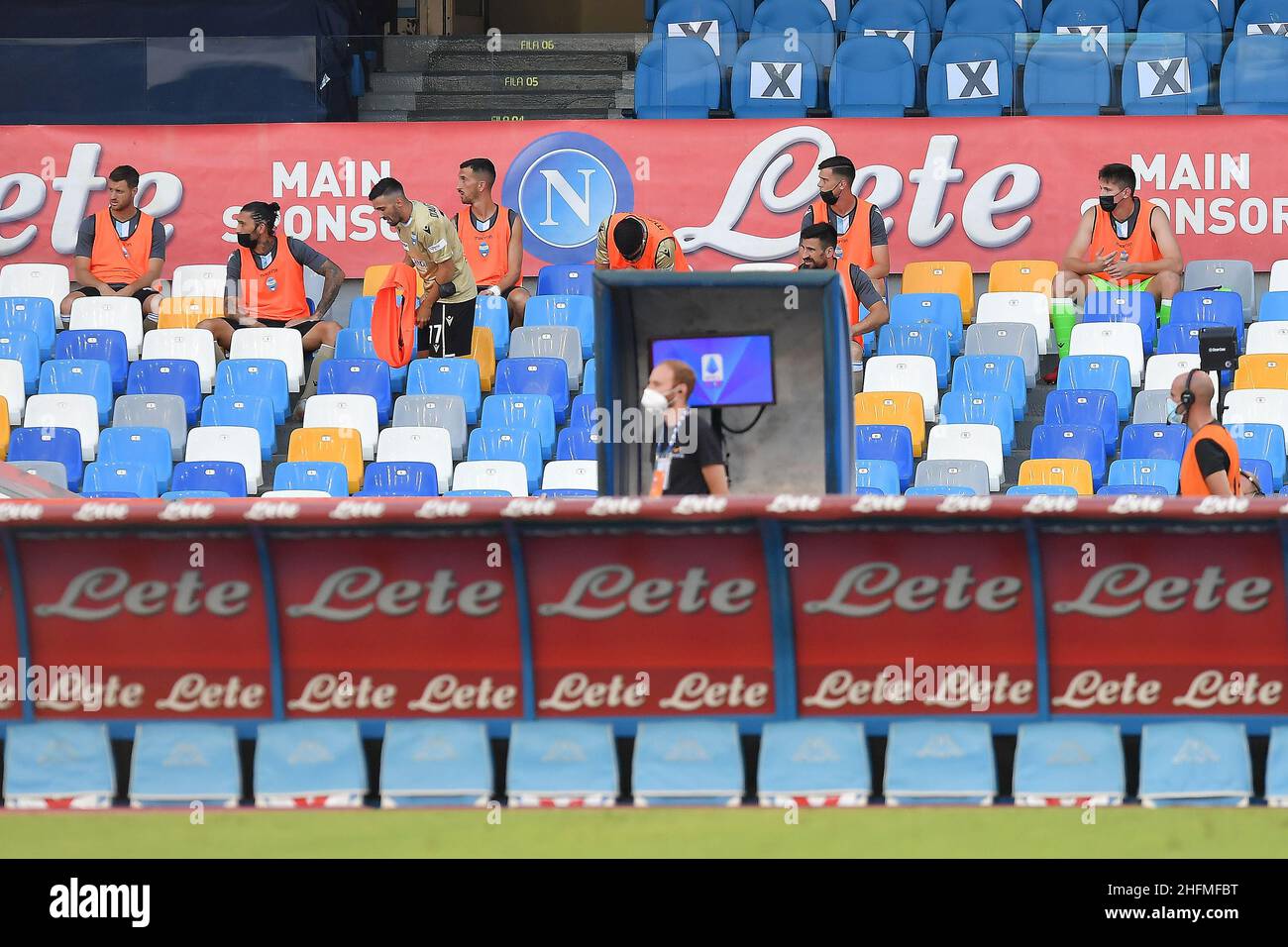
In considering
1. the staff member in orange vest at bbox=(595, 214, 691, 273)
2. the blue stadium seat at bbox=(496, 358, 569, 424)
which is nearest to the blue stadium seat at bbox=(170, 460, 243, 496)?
the blue stadium seat at bbox=(496, 358, 569, 424)

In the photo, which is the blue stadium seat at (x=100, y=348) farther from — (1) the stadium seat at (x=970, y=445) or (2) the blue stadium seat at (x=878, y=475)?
(1) the stadium seat at (x=970, y=445)

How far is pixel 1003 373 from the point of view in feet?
43.5

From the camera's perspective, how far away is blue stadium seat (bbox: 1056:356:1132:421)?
43.1ft

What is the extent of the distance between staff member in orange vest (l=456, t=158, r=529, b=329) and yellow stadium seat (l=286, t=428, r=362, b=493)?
7.70ft

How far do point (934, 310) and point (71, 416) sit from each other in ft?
20.4

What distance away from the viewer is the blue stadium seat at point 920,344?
13688 mm

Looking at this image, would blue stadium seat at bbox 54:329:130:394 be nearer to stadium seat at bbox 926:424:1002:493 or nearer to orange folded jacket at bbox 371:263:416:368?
orange folded jacket at bbox 371:263:416:368

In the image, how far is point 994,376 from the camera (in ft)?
43.5

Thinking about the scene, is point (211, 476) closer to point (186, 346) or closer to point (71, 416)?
point (71, 416)

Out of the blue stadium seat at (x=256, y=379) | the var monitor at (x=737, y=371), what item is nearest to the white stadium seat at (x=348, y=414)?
the blue stadium seat at (x=256, y=379)
